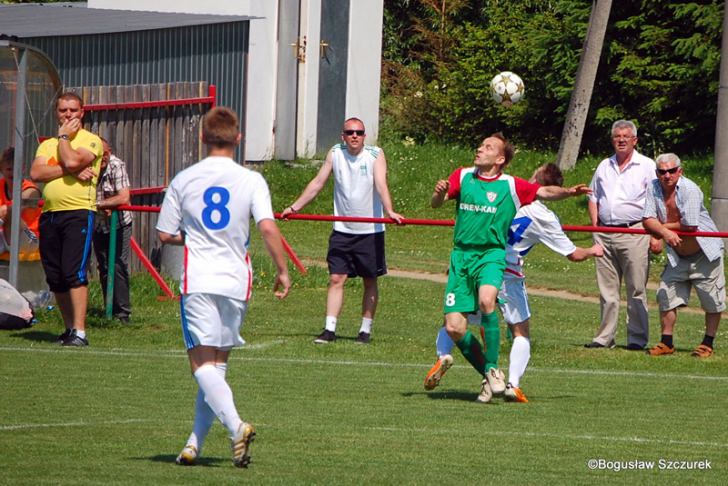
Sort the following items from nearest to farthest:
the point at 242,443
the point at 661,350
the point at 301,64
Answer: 1. the point at 242,443
2. the point at 661,350
3. the point at 301,64

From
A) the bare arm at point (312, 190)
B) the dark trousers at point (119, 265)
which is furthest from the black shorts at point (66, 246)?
the bare arm at point (312, 190)

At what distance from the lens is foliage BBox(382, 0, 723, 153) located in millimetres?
28969

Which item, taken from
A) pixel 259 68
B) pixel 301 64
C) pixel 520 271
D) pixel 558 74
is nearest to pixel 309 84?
pixel 301 64

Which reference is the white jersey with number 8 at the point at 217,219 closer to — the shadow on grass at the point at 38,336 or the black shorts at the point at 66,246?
the black shorts at the point at 66,246

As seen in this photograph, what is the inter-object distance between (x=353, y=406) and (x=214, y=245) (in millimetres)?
2777

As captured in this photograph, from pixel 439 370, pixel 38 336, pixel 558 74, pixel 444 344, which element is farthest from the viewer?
pixel 558 74

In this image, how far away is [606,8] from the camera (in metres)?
27.1

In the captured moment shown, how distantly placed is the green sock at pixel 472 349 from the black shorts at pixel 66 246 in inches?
151

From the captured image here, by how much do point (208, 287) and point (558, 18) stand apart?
27704 mm

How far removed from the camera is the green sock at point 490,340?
10.6 m

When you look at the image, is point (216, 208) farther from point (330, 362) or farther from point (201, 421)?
point (330, 362)

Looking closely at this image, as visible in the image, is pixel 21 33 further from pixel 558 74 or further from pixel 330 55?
pixel 558 74

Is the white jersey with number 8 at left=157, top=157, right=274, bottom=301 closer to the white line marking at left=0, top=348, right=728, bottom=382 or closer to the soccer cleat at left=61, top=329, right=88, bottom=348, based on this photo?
the white line marking at left=0, top=348, right=728, bottom=382

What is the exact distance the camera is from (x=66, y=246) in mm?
12664
